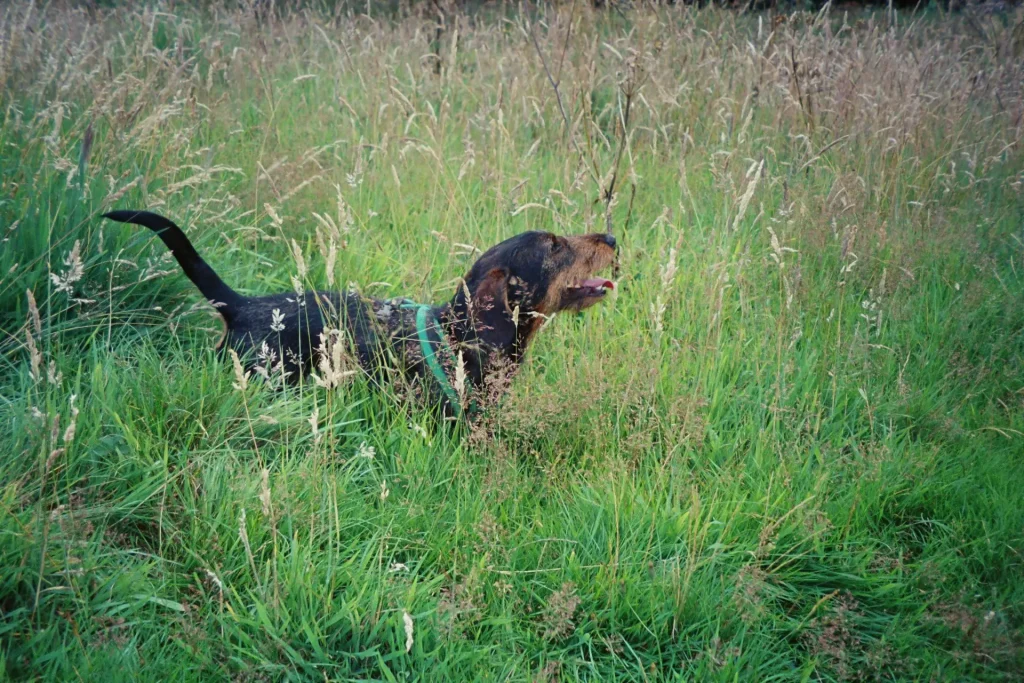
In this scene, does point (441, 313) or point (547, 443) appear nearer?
point (547, 443)

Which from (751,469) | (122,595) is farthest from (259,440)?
(751,469)

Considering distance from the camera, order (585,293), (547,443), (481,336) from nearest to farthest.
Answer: (547,443) → (481,336) → (585,293)

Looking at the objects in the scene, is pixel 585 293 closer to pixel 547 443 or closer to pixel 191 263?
pixel 547 443

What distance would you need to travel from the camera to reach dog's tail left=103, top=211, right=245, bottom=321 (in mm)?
3229

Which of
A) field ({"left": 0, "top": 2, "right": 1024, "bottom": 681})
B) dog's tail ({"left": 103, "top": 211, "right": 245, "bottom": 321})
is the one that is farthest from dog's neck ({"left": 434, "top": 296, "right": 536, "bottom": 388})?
dog's tail ({"left": 103, "top": 211, "right": 245, "bottom": 321})

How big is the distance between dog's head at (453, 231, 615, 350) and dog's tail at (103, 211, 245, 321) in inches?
43.2

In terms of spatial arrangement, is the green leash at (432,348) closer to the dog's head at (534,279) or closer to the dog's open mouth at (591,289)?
the dog's head at (534,279)

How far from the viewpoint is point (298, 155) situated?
17.7ft

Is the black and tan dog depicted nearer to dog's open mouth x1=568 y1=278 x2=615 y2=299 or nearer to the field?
dog's open mouth x1=568 y1=278 x2=615 y2=299

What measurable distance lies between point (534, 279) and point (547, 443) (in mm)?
915

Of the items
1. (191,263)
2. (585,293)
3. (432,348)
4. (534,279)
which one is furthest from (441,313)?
(191,263)

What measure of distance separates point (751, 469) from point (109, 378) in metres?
2.44

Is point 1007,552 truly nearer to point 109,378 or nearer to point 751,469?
point 751,469

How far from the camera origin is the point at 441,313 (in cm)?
360
